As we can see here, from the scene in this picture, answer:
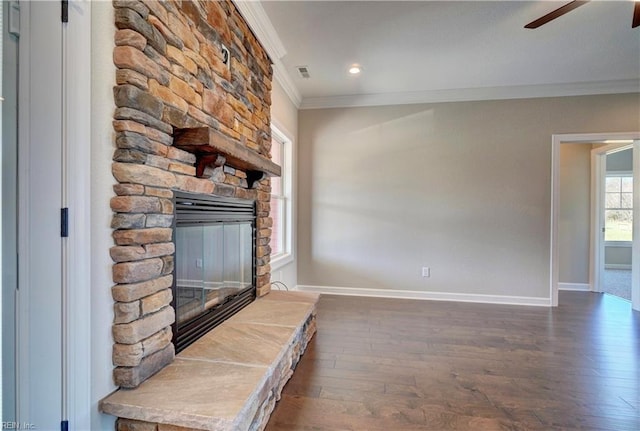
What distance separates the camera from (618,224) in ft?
22.7

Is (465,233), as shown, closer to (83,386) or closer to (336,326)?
(336,326)

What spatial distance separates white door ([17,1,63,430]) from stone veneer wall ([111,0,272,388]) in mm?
196

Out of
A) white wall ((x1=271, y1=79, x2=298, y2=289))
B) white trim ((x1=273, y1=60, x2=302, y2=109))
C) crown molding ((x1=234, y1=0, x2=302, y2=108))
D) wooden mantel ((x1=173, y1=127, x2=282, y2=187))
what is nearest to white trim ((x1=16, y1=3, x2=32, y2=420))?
wooden mantel ((x1=173, y1=127, x2=282, y2=187))

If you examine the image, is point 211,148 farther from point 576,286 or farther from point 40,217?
point 576,286

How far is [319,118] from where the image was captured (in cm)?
467

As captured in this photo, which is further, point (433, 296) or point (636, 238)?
point (433, 296)

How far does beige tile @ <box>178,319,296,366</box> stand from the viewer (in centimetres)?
169

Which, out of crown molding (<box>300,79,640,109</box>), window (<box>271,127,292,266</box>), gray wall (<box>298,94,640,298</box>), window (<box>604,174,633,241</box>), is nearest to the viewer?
crown molding (<box>300,79,640,109</box>)

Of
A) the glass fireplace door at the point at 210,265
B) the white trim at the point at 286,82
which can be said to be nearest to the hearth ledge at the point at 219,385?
the glass fireplace door at the point at 210,265

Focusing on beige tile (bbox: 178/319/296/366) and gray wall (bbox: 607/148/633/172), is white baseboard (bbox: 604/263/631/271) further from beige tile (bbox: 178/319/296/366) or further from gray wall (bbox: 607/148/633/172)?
beige tile (bbox: 178/319/296/366)

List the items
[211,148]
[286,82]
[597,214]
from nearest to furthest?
[211,148] → [286,82] → [597,214]

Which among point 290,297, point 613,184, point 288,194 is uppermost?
point 613,184

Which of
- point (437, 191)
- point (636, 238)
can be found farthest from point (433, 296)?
point (636, 238)

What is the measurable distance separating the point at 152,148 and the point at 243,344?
3.93 ft
